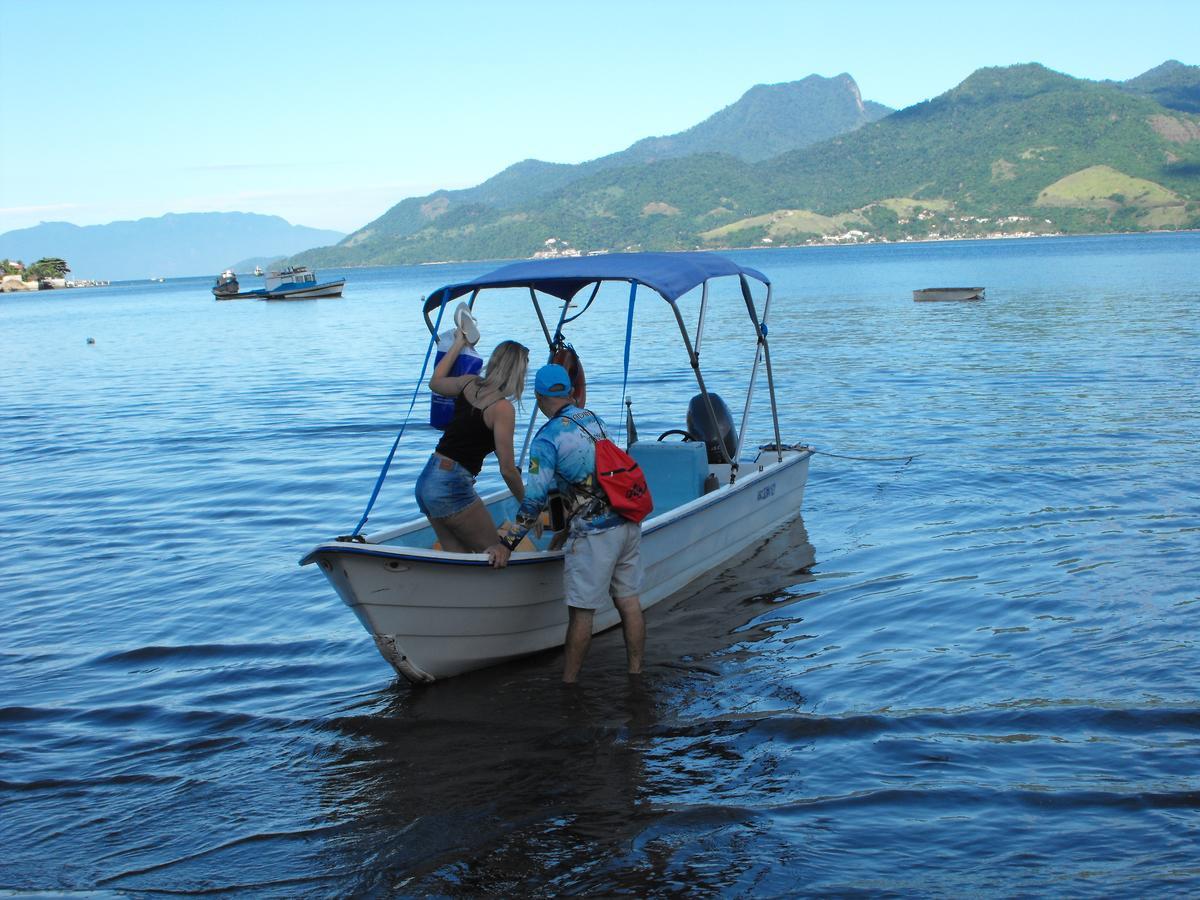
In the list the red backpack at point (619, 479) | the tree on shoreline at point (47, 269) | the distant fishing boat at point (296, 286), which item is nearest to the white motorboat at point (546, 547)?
the red backpack at point (619, 479)

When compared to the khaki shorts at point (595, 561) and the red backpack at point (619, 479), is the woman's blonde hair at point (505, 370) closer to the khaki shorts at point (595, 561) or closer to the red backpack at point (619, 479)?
→ the red backpack at point (619, 479)

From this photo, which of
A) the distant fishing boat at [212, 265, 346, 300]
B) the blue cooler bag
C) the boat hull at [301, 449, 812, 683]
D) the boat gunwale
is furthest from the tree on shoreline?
the blue cooler bag

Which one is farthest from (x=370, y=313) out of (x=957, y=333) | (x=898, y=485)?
(x=898, y=485)

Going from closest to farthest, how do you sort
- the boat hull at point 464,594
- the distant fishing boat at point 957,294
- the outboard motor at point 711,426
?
the boat hull at point 464,594
the outboard motor at point 711,426
the distant fishing boat at point 957,294

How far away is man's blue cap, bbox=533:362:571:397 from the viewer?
6.67m

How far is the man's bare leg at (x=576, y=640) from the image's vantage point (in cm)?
699

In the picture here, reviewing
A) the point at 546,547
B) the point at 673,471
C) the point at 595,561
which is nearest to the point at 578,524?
the point at 595,561

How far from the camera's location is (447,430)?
691cm

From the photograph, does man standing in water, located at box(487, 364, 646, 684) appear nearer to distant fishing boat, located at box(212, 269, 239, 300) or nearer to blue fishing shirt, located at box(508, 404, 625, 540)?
blue fishing shirt, located at box(508, 404, 625, 540)

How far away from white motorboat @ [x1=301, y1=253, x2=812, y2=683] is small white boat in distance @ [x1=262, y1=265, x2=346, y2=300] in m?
81.1

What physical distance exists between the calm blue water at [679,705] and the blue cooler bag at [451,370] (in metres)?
1.76

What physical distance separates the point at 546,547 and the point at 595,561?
170 cm

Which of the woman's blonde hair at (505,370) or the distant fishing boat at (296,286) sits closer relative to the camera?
the woman's blonde hair at (505,370)

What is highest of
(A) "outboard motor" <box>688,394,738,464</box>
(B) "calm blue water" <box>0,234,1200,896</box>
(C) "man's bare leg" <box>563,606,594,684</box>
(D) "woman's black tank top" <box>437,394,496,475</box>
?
(D) "woman's black tank top" <box>437,394,496,475</box>
